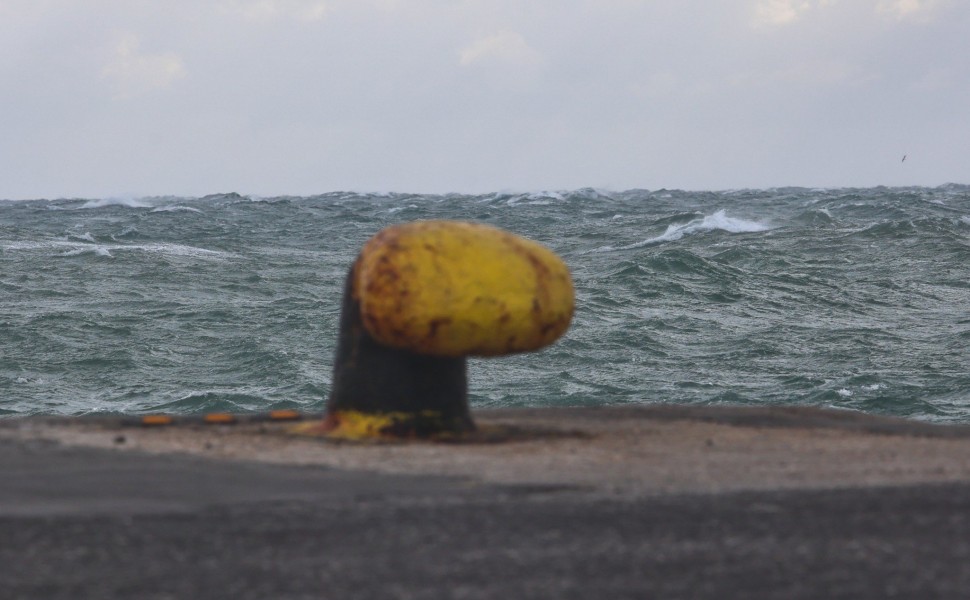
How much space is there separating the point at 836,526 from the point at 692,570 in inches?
28.4

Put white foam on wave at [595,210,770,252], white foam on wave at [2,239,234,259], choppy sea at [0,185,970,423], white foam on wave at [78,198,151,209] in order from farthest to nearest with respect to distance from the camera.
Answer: white foam on wave at [78,198,151,209] < white foam on wave at [595,210,770,252] < white foam on wave at [2,239,234,259] < choppy sea at [0,185,970,423]

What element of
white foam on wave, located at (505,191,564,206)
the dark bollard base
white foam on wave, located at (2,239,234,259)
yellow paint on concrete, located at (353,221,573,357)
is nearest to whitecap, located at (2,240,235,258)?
white foam on wave, located at (2,239,234,259)

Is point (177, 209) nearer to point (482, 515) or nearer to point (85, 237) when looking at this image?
point (85, 237)

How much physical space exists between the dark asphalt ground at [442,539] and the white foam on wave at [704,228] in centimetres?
2525

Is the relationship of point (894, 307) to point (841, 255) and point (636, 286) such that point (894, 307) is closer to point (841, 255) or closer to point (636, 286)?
point (636, 286)

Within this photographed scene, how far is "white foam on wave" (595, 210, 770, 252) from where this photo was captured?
102ft

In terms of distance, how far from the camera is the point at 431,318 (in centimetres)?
571

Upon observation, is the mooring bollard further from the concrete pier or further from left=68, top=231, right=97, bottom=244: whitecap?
left=68, top=231, right=97, bottom=244: whitecap

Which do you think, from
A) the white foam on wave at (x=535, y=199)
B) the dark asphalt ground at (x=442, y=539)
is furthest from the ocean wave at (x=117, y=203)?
the dark asphalt ground at (x=442, y=539)

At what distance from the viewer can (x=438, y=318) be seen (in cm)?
570

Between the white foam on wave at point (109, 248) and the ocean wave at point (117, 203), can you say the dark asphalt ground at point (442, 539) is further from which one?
the ocean wave at point (117, 203)

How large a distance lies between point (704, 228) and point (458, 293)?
2904 centimetres

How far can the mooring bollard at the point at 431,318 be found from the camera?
573 cm

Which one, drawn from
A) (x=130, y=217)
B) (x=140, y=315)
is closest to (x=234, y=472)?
(x=140, y=315)
